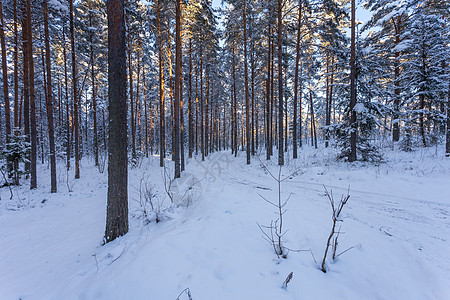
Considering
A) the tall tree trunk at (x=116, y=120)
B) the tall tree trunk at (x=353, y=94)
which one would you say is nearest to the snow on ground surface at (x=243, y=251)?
the tall tree trunk at (x=116, y=120)

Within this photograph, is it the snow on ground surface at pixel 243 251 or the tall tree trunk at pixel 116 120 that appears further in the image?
the tall tree trunk at pixel 116 120

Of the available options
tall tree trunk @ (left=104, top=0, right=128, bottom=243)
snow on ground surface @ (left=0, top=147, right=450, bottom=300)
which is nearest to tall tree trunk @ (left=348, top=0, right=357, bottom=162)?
snow on ground surface @ (left=0, top=147, right=450, bottom=300)

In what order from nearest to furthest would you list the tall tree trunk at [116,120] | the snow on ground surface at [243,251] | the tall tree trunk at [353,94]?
the snow on ground surface at [243,251] → the tall tree trunk at [116,120] → the tall tree trunk at [353,94]

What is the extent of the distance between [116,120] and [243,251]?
359 centimetres

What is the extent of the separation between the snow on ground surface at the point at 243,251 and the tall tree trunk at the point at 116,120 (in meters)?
0.60

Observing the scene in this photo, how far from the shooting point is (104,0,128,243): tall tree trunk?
3.68 m

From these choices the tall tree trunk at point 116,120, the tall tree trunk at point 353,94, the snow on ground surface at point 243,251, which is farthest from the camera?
the tall tree trunk at point 353,94

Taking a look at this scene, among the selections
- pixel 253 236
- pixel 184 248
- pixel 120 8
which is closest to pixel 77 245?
pixel 184 248

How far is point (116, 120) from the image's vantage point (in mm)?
3764

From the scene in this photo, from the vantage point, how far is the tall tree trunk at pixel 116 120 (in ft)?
12.1

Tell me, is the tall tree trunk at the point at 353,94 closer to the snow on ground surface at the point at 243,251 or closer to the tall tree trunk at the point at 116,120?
the snow on ground surface at the point at 243,251

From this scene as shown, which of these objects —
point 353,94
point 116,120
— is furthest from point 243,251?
point 353,94

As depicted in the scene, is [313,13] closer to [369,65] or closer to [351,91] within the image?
[369,65]

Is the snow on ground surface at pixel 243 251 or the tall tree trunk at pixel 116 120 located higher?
the tall tree trunk at pixel 116 120
